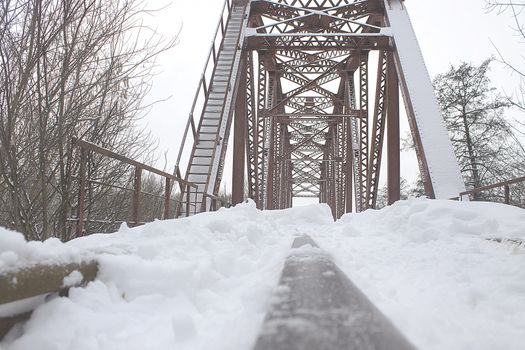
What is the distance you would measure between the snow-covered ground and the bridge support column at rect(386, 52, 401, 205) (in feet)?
23.8

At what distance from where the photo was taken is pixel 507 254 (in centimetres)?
306

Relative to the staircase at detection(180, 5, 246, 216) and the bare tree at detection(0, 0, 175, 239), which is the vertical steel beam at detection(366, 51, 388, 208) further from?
the bare tree at detection(0, 0, 175, 239)

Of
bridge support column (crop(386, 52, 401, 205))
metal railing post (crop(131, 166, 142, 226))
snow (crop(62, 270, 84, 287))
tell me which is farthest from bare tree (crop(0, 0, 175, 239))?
bridge support column (crop(386, 52, 401, 205))

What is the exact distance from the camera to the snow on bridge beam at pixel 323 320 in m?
1.35

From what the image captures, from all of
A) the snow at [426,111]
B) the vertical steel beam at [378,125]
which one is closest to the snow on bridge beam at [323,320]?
the snow at [426,111]


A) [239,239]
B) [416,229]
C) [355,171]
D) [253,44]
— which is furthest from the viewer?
[355,171]

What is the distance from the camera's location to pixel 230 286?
2559 mm

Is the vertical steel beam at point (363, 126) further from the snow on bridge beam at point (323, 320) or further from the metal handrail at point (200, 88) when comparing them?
the snow on bridge beam at point (323, 320)

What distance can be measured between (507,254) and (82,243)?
305 cm

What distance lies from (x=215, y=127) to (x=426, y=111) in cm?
483

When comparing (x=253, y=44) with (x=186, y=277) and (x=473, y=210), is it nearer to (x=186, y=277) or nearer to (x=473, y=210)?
(x=473, y=210)

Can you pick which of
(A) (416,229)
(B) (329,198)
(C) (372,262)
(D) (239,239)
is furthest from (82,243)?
(B) (329,198)

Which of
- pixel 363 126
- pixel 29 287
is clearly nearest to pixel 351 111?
pixel 363 126

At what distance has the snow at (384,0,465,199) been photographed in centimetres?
823
